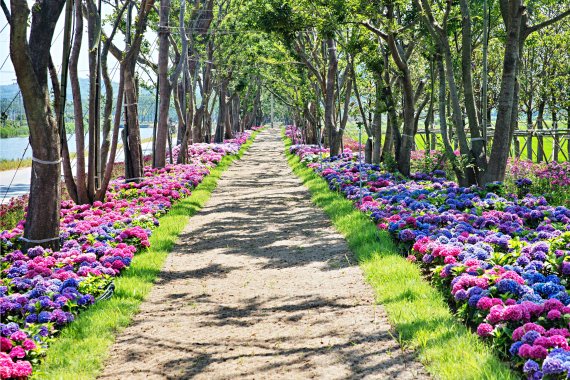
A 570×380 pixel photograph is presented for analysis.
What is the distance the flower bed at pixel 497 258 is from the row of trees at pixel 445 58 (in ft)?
4.87

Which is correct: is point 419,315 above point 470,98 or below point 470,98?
below

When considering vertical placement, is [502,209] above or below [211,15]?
below

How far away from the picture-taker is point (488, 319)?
529cm

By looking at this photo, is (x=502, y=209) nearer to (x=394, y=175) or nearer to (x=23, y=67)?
(x=394, y=175)

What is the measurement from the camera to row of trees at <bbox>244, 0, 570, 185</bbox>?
1246 cm

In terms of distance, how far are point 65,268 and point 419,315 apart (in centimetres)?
428

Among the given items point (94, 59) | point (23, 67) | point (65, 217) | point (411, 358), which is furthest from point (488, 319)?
point (94, 59)

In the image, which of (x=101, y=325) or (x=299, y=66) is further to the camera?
(x=299, y=66)

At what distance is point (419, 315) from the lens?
5863mm

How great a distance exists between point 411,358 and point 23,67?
6.24 metres

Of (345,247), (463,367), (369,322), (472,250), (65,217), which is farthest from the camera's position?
(65,217)

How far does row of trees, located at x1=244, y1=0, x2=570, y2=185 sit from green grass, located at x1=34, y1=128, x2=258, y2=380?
6.96m

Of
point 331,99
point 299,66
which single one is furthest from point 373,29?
point 299,66

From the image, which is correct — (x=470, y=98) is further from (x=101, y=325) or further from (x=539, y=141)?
(x=539, y=141)
